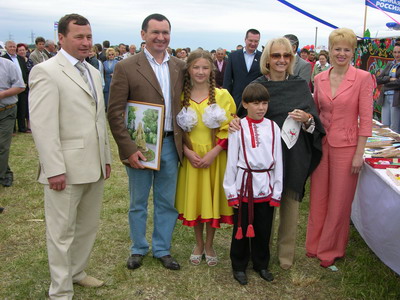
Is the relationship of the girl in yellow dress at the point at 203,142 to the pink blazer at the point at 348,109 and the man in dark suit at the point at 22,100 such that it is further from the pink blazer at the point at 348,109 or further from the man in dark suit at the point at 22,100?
the man in dark suit at the point at 22,100

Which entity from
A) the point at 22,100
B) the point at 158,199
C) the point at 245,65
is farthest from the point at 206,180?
the point at 22,100

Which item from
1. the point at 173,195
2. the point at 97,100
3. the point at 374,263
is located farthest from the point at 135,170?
the point at 374,263

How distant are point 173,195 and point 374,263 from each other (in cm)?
187

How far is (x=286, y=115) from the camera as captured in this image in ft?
10.3

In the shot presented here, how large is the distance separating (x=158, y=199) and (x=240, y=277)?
3.01ft

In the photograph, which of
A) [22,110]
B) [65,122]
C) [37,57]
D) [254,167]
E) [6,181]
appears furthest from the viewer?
[37,57]

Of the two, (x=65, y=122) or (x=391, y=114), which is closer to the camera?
(x=65, y=122)

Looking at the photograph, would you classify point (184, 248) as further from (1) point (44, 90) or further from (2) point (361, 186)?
(1) point (44, 90)

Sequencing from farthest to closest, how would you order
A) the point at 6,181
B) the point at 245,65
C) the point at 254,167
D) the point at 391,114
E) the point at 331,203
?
the point at 391,114
the point at 245,65
the point at 6,181
the point at 331,203
the point at 254,167

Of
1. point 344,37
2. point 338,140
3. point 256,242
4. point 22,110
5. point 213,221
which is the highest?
point 344,37

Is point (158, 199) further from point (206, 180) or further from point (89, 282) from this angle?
point (89, 282)

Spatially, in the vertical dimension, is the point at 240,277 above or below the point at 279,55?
below

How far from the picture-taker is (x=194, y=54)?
10.1 feet

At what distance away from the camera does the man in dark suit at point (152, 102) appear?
9.90 ft
